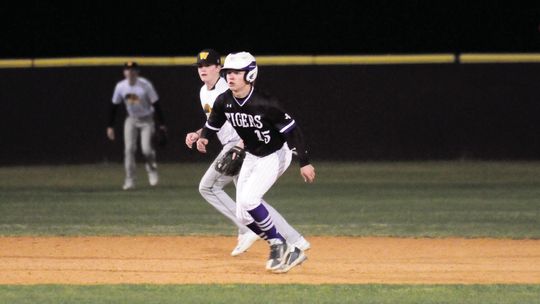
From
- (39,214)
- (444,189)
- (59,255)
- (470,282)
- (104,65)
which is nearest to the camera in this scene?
(470,282)

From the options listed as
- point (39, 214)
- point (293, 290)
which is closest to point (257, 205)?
point (293, 290)

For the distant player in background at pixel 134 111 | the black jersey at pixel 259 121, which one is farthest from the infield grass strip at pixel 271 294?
the distant player in background at pixel 134 111

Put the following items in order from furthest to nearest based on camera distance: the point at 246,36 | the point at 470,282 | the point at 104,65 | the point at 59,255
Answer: the point at 246,36, the point at 104,65, the point at 59,255, the point at 470,282

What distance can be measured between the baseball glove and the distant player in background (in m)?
6.95

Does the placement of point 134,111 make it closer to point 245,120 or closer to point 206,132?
point 206,132

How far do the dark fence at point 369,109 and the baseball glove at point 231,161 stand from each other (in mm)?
11611

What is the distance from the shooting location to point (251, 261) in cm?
991

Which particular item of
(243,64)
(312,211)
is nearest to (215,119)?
(243,64)

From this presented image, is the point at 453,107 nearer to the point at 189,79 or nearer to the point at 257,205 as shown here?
the point at 189,79

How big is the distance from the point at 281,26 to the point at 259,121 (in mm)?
16100

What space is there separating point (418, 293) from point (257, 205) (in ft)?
4.97

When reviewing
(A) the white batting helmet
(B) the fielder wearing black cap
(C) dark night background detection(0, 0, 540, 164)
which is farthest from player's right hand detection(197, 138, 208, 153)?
(C) dark night background detection(0, 0, 540, 164)

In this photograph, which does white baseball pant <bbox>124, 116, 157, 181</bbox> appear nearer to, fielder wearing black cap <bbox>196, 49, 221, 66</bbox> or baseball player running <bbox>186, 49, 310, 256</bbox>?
baseball player running <bbox>186, 49, 310, 256</bbox>

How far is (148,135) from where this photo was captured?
55.7ft
